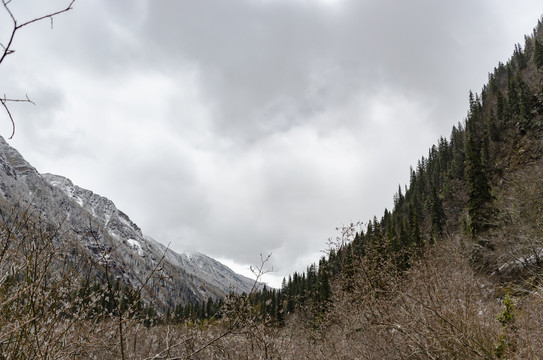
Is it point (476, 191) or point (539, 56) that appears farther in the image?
point (539, 56)

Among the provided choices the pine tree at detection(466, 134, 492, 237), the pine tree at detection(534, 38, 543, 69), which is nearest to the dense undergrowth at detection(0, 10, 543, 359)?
the pine tree at detection(466, 134, 492, 237)

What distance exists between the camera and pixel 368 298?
23.2ft

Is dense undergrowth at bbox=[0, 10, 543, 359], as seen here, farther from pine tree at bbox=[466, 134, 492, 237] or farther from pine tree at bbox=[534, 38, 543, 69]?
pine tree at bbox=[534, 38, 543, 69]

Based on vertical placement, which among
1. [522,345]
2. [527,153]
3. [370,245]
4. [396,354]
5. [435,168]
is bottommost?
[396,354]

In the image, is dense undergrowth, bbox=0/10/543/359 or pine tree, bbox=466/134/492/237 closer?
dense undergrowth, bbox=0/10/543/359

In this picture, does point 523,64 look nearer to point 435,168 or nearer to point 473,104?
point 473,104

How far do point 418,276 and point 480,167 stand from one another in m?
39.3

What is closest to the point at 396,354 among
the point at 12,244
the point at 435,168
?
the point at 12,244

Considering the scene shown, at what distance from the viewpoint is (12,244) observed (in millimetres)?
3137

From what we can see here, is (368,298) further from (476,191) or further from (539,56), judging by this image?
(539,56)

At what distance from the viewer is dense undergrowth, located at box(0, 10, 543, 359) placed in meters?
2.82

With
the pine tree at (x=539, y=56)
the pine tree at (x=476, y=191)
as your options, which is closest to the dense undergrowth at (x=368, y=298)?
the pine tree at (x=476, y=191)

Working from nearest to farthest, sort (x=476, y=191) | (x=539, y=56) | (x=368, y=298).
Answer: (x=368, y=298) < (x=476, y=191) < (x=539, y=56)

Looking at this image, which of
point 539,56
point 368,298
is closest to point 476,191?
point 368,298
